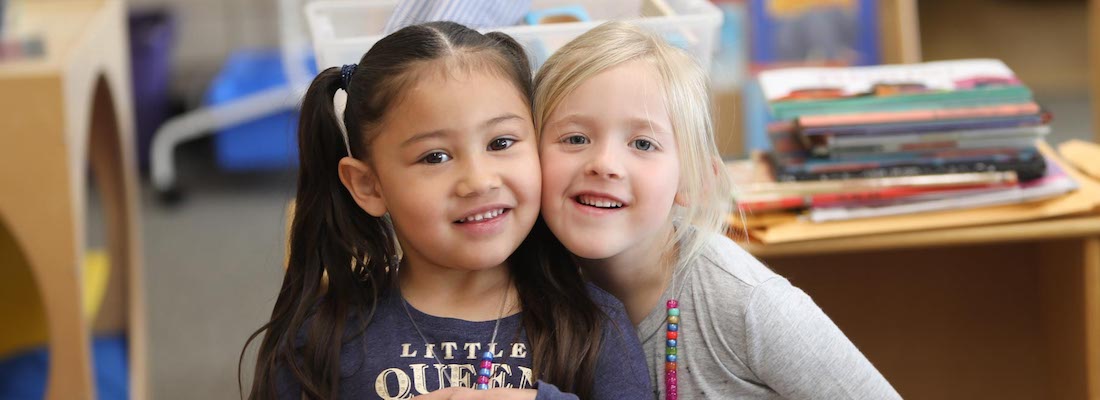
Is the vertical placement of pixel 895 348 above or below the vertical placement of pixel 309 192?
below

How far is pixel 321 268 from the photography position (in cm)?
119

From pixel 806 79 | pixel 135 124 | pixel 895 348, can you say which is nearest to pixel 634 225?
pixel 806 79

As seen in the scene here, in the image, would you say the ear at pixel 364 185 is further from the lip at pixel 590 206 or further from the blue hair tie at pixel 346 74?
the lip at pixel 590 206

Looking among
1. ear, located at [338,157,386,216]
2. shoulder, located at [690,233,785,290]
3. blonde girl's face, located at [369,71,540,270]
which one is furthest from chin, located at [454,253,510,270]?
shoulder, located at [690,233,785,290]

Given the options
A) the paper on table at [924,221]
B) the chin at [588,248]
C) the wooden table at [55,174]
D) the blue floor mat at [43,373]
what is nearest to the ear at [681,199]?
the chin at [588,248]

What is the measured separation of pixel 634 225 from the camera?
44.4 inches

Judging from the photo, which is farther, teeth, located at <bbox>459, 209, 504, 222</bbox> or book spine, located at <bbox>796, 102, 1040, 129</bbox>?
book spine, located at <bbox>796, 102, 1040, 129</bbox>

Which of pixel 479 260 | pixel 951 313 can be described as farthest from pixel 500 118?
pixel 951 313

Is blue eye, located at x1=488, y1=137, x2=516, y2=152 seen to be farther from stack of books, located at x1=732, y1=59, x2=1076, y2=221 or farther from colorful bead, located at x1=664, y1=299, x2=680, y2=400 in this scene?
stack of books, located at x1=732, y1=59, x2=1076, y2=221

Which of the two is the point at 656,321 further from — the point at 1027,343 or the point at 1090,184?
the point at 1027,343

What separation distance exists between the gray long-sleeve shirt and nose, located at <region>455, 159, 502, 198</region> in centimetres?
24

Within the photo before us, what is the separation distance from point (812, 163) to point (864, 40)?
2.73 ft

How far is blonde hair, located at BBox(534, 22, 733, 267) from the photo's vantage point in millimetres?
1140

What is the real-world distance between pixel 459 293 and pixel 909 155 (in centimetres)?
70
